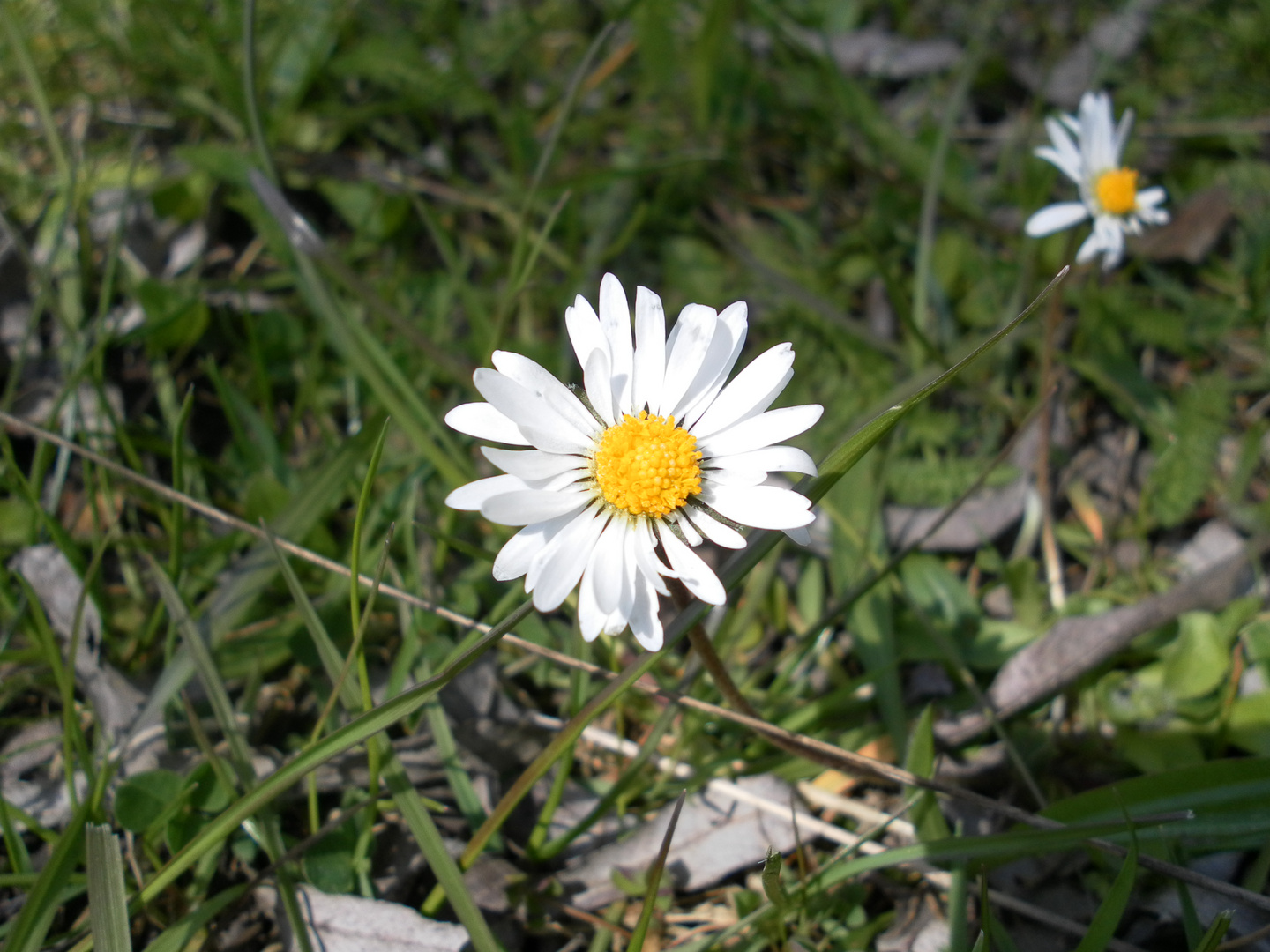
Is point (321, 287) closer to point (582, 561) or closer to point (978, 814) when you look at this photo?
point (582, 561)

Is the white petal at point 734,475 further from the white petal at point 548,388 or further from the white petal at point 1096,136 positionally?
the white petal at point 1096,136

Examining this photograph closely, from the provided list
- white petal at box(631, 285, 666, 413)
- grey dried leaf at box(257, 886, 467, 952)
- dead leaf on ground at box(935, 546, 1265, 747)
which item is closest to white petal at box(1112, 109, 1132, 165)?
dead leaf on ground at box(935, 546, 1265, 747)

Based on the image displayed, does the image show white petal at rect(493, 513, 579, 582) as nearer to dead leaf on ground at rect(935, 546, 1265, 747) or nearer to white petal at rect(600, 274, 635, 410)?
white petal at rect(600, 274, 635, 410)

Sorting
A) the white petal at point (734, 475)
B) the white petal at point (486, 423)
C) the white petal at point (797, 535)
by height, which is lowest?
the white petal at point (797, 535)

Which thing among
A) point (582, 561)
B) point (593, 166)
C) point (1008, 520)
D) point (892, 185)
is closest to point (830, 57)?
point (892, 185)

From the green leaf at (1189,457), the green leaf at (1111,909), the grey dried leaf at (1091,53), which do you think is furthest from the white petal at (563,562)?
the grey dried leaf at (1091,53)

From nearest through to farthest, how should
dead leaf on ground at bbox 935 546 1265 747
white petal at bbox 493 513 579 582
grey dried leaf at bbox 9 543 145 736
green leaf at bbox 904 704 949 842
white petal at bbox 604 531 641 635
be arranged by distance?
white petal at bbox 604 531 641 635 < white petal at bbox 493 513 579 582 < green leaf at bbox 904 704 949 842 < grey dried leaf at bbox 9 543 145 736 < dead leaf on ground at bbox 935 546 1265 747

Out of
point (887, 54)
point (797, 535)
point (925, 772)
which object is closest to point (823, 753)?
point (925, 772)
